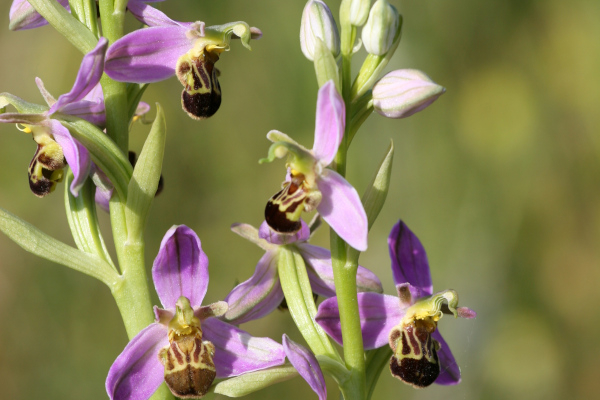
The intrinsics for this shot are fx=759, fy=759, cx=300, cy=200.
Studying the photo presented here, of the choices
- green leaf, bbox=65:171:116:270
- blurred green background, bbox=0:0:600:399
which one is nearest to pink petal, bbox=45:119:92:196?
green leaf, bbox=65:171:116:270

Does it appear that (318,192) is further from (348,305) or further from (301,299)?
(301,299)

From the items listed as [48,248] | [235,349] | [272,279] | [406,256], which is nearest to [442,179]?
[406,256]

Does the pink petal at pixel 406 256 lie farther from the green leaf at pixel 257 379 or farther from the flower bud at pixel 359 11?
the flower bud at pixel 359 11

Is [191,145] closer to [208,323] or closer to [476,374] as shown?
[476,374]

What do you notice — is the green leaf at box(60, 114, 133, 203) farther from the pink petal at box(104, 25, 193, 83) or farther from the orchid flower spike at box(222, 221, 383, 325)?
the orchid flower spike at box(222, 221, 383, 325)

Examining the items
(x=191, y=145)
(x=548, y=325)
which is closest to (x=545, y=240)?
(x=548, y=325)

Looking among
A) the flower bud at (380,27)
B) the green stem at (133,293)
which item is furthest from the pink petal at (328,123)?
the green stem at (133,293)
